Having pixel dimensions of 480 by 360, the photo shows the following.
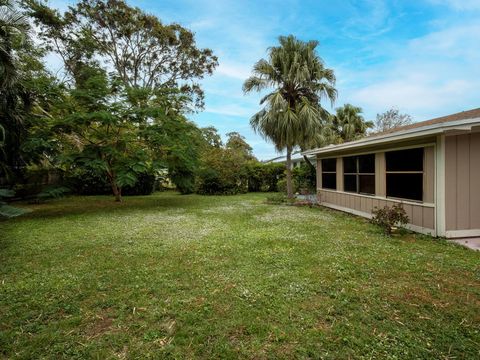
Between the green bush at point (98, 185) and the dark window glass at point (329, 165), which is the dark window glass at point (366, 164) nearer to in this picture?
the dark window glass at point (329, 165)

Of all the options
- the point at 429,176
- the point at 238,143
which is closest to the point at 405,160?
the point at 429,176

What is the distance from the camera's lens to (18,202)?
37.1ft

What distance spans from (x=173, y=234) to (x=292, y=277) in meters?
3.38

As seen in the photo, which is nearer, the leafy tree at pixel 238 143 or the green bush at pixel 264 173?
the green bush at pixel 264 173

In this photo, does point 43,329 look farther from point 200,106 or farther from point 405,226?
point 200,106

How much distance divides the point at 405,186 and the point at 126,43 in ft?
58.2

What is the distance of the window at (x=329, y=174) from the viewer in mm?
9771

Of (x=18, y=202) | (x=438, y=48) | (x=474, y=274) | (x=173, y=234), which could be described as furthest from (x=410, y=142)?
(x=18, y=202)

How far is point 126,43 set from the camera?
52.4 feet

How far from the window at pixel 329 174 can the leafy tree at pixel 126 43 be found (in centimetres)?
775

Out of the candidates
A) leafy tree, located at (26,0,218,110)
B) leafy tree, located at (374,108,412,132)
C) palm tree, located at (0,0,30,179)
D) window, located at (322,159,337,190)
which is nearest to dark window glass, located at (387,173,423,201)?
window, located at (322,159,337,190)

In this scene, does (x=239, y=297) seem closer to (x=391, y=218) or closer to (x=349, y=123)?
(x=391, y=218)

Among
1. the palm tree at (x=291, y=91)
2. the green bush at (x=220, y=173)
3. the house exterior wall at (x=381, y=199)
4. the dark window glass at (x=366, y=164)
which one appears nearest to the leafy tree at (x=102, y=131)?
the green bush at (x=220, y=173)

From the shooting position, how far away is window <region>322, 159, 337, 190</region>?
9.77 metres
